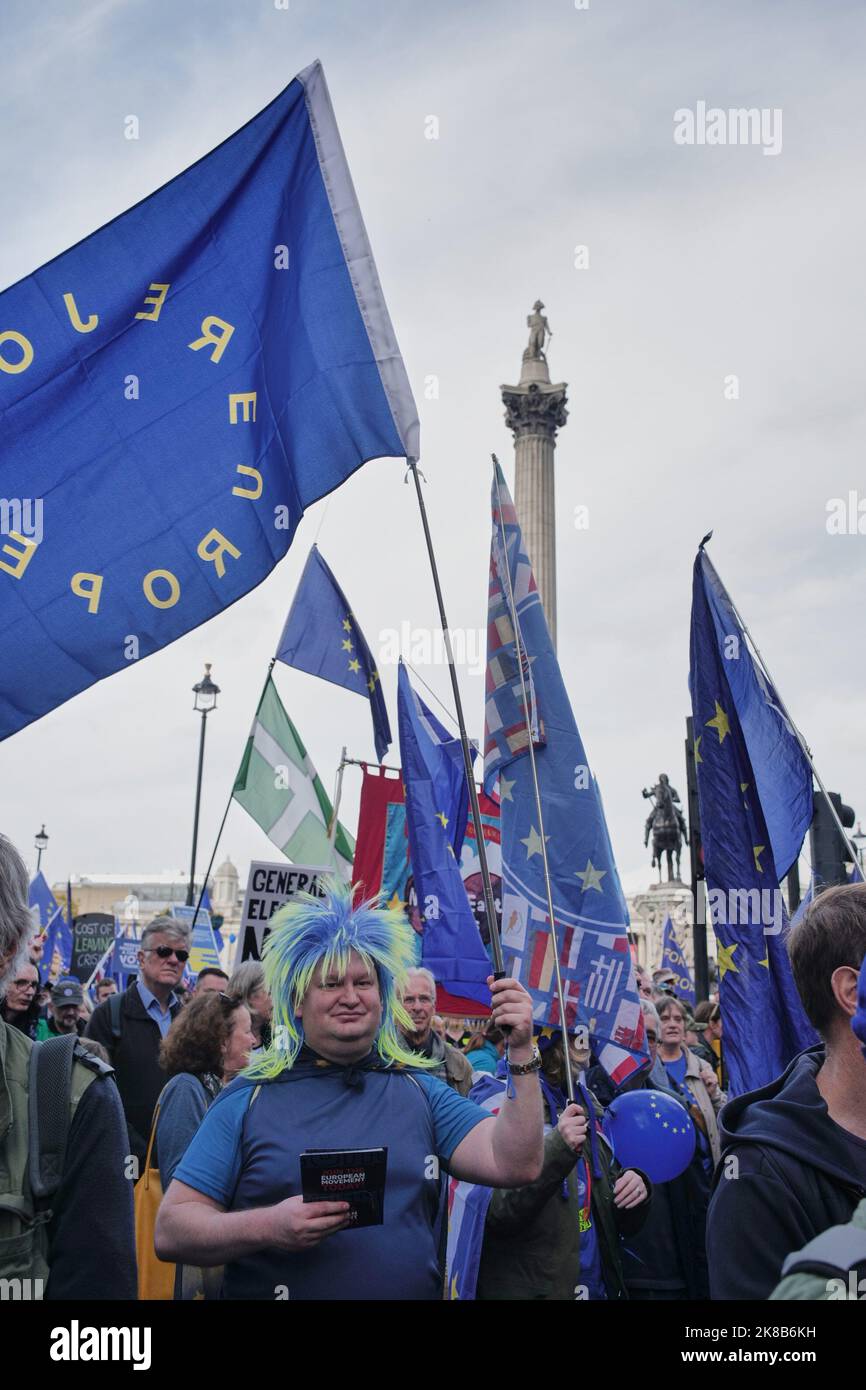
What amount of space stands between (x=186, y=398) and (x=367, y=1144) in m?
3.16

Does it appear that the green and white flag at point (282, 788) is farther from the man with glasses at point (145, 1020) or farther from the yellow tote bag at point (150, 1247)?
the yellow tote bag at point (150, 1247)

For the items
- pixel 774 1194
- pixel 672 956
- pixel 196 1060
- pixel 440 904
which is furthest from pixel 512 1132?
pixel 672 956

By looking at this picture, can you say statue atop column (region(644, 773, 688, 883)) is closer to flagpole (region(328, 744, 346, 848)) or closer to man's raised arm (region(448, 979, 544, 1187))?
flagpole (region(328, 744, 346, 848))

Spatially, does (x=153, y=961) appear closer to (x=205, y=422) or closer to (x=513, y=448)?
(x=205, y=422)

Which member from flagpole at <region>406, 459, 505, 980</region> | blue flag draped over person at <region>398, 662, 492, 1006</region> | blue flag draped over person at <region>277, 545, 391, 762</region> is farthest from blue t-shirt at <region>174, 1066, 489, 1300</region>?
blue flag draped over person at <region>277, 545, 391, 762</region>

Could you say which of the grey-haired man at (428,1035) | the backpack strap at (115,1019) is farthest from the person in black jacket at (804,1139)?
the backpack strap at (115,1019)

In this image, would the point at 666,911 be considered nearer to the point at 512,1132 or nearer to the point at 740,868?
the point at 740,868

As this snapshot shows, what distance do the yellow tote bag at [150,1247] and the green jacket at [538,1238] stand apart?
106cm

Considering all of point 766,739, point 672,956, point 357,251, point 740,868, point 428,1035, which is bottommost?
point 428,1035

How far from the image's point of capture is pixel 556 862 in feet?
21.5

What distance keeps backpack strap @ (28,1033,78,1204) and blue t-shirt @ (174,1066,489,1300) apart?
0.57m

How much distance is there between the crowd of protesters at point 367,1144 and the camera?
264 cm

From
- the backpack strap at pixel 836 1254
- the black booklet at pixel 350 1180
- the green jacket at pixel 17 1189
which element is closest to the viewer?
the backpack strap at pixel 836 1254
